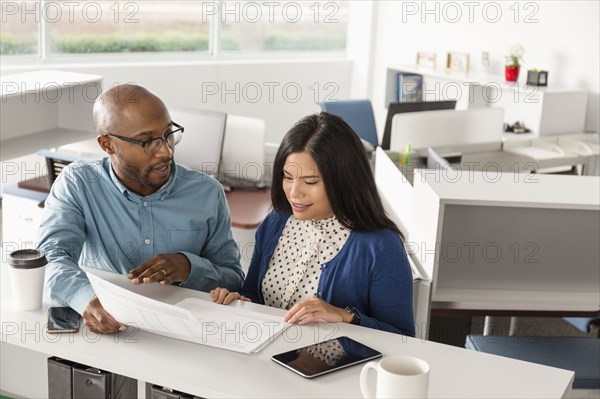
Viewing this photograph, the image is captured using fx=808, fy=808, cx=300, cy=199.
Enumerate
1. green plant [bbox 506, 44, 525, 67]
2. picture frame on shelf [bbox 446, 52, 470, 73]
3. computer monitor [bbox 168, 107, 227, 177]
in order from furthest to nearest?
picture frame on shelf [bbox 446, 52, 470, 73]
green plant [bbox 506, 44, 525, 67]
computer monitor [bbox 168, 107, 227, 177]

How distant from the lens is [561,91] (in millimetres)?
6070

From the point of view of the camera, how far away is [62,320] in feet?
6.64

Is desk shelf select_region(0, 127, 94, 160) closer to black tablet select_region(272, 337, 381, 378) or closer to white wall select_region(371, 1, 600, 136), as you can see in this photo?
black tablet select_region(272, 337, 381, 378)

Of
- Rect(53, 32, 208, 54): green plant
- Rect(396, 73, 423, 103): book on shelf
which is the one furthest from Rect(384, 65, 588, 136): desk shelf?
Rect(53, 32, 208, 54): green plant

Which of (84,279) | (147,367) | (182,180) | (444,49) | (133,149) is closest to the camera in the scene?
(147,367)

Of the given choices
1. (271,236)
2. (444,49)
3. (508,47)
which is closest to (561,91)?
(508,47)

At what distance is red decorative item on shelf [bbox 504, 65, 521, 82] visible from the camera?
6441mm

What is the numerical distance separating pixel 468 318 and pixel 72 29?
15.1ft

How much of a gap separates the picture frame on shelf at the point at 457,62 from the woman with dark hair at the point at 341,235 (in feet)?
16.6

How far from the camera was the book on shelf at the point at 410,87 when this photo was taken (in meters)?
7.09

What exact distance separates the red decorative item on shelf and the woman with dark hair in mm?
4556

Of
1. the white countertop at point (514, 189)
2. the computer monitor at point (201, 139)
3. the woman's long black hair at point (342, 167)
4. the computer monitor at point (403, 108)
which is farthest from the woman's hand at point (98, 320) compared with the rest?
the computer monitor at point (403, 108)

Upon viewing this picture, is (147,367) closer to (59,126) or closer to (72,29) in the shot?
(59,126)

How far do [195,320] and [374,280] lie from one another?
61 cm
